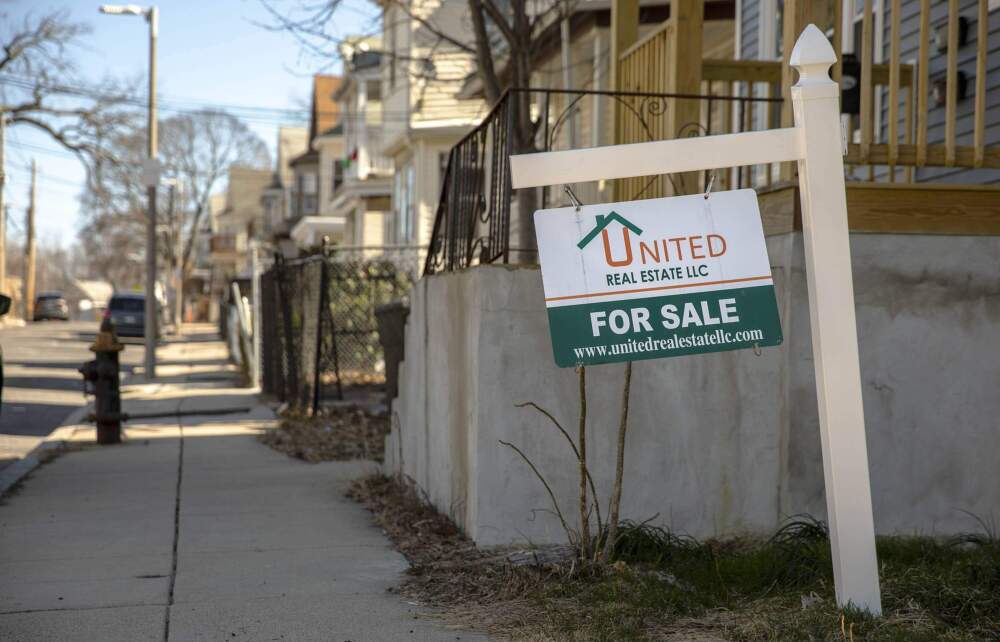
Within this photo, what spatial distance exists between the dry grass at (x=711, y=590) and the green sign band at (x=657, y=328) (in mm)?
1084

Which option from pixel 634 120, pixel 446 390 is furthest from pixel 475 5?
→ pixel 446 390

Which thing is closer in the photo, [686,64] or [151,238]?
[686,64]

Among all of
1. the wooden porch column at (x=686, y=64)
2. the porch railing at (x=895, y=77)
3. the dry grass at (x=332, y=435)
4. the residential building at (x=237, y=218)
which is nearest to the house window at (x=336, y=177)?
the dry grass at (x=332, y=435)

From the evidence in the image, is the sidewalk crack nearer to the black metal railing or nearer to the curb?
the curb

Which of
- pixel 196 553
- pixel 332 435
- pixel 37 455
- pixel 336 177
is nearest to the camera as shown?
pixel 196 553

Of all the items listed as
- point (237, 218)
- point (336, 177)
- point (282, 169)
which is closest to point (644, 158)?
point (336, 177)

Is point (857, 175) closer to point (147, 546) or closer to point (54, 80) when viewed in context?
point (147, 546)

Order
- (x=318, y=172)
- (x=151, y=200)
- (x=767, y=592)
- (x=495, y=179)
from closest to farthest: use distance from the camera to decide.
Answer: (x=767, y=592), (x=495, y=179), (x=151, y=200), (x=318, y=172)

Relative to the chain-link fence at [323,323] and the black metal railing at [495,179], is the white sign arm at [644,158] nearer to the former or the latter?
the black metal railing at [495,179]

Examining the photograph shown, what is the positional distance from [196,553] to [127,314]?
3334 cm

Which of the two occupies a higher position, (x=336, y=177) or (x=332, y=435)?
(x=336, y=177)

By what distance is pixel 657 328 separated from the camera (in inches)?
180

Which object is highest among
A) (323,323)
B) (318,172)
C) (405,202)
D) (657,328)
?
(318,172)

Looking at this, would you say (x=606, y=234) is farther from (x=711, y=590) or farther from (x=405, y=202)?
(x=405, y=202)
